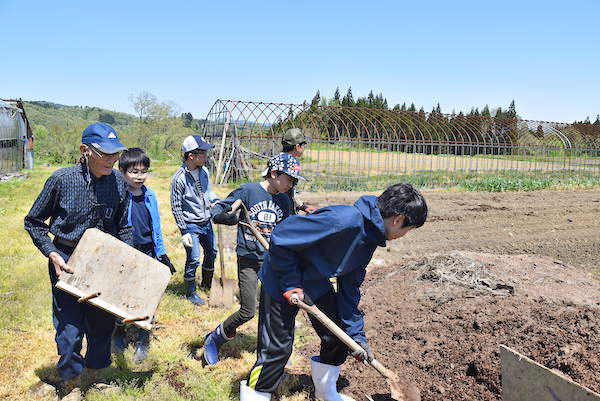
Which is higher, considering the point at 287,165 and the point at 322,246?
the point at 287,165

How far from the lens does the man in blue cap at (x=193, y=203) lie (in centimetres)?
496

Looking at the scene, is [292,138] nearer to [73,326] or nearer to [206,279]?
[206,279]

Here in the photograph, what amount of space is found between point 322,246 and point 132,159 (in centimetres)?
217

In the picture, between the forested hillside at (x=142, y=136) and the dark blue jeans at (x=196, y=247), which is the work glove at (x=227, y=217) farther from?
the forested hillside at (x=142, y=136)

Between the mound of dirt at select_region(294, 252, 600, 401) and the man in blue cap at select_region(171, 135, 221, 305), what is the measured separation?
64.5 inches

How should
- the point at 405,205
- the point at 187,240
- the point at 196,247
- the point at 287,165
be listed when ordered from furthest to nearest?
the point at 196,247 → the point at 187,240 → the point at 287,165 → the point at 405,205

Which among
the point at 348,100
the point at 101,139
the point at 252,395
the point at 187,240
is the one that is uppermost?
the point at 348,100

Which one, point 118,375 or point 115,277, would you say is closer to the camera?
point 115,277

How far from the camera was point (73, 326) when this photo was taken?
3021 mm

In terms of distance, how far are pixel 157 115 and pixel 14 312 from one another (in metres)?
36.7

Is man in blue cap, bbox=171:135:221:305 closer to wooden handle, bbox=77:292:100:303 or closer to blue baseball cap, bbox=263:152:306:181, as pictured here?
blue baseball cap, bbox=263:152:306:181

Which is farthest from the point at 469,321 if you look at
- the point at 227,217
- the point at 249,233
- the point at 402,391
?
the point at 227,217

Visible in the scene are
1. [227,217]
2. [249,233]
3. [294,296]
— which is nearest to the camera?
[294,296]

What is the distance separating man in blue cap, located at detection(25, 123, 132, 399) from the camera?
2.92 m
